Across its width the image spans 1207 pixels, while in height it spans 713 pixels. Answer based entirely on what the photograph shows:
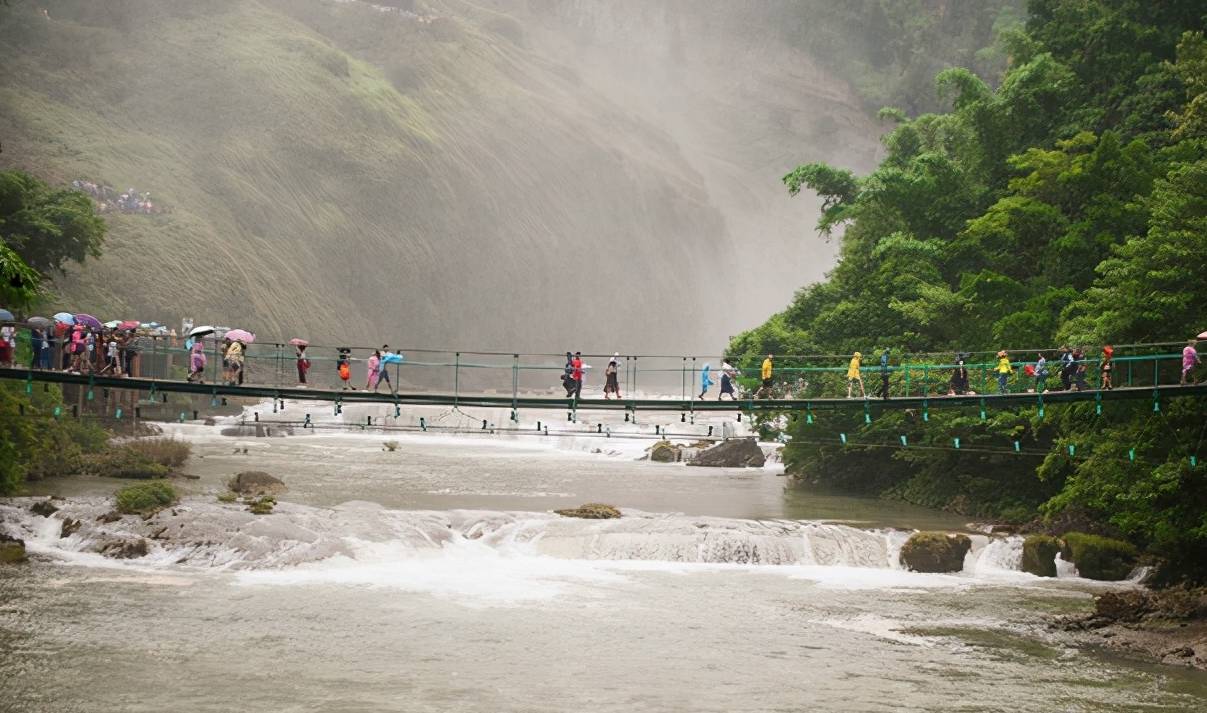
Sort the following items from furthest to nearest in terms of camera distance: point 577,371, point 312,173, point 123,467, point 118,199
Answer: point 312,173, point 118,199, point 123,467, point 577,371

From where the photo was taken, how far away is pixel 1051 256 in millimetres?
48094

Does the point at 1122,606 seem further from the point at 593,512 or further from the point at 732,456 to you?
the point at 732,456

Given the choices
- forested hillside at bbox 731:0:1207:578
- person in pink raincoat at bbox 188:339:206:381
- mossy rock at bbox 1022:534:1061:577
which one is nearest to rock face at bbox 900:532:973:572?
mossy rock at bbox 1022:534:1061:577

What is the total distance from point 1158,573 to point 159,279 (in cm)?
9879

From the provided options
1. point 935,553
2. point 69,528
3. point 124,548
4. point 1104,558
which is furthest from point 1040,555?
point 69,528

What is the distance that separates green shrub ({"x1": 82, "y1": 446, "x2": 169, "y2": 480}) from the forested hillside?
93.7ft

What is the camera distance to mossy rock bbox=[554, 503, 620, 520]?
140 ft

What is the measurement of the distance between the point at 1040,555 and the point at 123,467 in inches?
1443

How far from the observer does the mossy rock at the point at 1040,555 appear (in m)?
36.9

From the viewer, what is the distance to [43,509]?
37.8 m

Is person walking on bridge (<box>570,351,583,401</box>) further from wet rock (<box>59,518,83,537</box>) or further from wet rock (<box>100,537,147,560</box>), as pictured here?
wet rock (<box>59,518,83,537</box>)

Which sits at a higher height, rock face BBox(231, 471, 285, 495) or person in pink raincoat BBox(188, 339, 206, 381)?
person in pink raincoat BBox(188, 339, 206, 381)

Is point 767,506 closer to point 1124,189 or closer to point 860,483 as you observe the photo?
point 860,483

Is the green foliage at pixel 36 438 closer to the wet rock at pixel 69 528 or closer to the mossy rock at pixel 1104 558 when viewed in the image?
the wet rock at pixel 69 528
